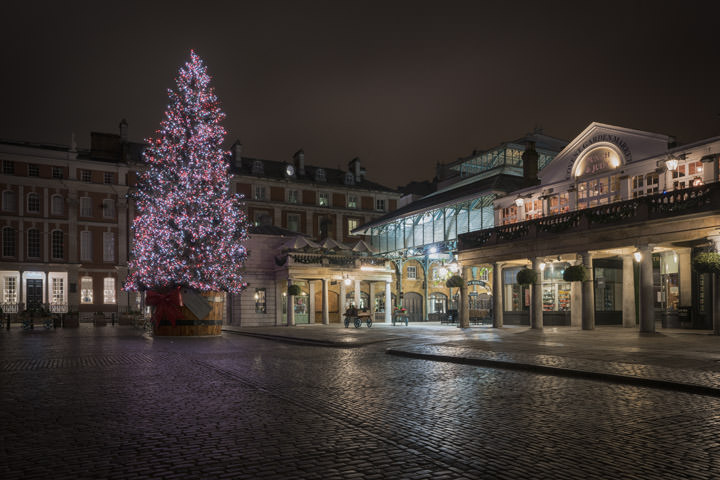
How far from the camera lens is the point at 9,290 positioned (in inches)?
2082

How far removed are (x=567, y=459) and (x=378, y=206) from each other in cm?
6557

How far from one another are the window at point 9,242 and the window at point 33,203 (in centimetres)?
253

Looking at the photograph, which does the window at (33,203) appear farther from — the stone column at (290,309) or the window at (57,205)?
the stone column at (290,309)

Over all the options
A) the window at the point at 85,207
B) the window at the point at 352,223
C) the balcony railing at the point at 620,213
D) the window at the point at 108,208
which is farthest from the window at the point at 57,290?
the balcony railing at the point at 620,213

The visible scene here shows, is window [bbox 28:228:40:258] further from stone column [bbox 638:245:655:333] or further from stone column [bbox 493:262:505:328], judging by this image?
stone column [bbox 638:245:655:333]

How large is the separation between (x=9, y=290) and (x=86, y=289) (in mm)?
6532

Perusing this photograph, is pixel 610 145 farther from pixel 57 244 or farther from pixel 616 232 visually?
pixel 57 244

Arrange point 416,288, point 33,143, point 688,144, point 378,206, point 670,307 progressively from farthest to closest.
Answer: point 378,206 < point 33,143 < point 416,288 < point 670,307 < point 688,144

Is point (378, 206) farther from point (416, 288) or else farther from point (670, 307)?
point (670, 307)

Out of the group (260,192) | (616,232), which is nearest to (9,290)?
(260,192)

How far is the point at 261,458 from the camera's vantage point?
552 centimetres

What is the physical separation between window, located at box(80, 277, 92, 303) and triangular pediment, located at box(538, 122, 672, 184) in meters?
45.5

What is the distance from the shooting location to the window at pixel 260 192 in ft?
205

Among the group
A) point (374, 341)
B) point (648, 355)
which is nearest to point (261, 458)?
point (648, 355)
